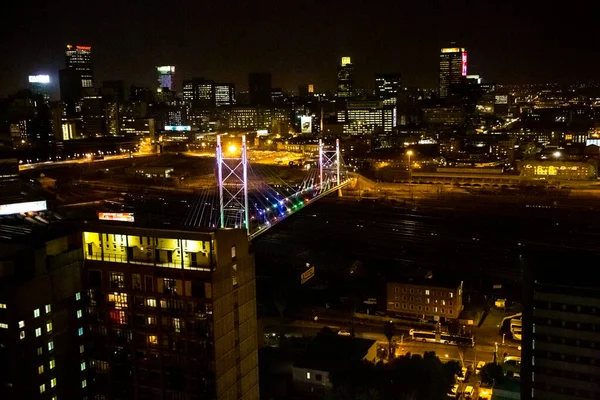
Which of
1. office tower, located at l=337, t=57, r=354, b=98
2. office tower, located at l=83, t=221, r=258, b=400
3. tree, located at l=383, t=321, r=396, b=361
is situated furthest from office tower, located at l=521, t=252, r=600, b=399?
office tower, located at l=337, t=57, r=354, b=98

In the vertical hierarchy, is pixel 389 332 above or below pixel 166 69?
below

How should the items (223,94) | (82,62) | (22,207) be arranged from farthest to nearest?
(223,94) → (82,62) → (22,207)

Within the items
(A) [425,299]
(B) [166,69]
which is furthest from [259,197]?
(B) [166,69]

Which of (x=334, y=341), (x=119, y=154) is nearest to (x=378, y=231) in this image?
(x=334, y=341)

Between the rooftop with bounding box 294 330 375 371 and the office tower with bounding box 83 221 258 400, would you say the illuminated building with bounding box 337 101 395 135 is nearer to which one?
the rooftop with bounding box 294 330 375 371

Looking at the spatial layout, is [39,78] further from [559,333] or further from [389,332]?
[559,333]

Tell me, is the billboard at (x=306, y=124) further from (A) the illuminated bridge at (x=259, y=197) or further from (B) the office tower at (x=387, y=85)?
(A) the illuminated bridge at (x=259, y=197)

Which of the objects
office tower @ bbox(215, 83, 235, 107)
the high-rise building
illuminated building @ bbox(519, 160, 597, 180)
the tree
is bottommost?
the tree

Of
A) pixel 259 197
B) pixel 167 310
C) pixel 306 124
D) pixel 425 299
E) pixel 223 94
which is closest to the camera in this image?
pixel 167 310
